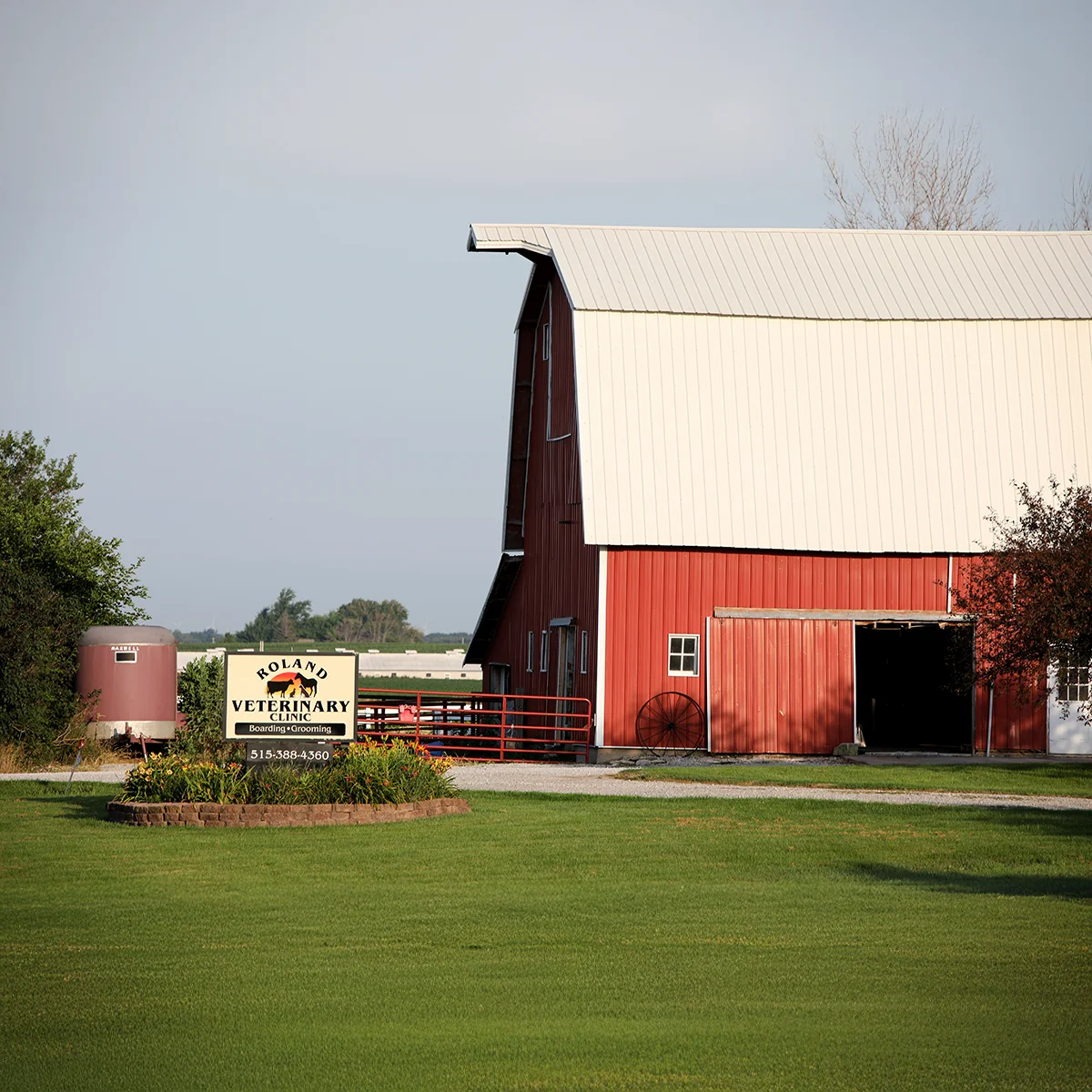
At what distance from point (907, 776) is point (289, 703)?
10285mm

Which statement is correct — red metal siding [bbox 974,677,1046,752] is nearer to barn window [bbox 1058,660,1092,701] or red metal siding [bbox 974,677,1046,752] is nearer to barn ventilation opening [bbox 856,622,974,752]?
barn window [bbox 1058,660,1092,701]

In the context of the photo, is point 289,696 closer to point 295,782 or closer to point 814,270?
point 295,782

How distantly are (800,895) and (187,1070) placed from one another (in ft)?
21.5

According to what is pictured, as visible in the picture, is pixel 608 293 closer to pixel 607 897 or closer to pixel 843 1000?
pixel 607 897

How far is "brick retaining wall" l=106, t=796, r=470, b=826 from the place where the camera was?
16.6 m

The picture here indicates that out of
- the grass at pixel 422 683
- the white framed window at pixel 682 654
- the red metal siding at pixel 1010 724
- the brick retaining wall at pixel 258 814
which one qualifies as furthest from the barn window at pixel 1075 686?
the grass at pixel 422 683

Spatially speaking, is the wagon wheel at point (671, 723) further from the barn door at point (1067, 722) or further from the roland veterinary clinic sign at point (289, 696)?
the roland veterinary clinic sign at point (289, 696)

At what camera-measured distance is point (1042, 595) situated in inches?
901

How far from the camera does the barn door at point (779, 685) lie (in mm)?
28266

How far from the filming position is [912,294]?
102 ft

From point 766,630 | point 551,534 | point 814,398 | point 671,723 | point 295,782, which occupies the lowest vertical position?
point 295,782

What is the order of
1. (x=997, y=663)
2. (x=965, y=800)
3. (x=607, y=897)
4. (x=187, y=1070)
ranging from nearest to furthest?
1. (x=187, y=1070)
2. (x=607, y=897)
3. (x=965, y=800)
4. (x=997, y=663)

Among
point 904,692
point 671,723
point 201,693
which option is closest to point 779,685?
point 671,723

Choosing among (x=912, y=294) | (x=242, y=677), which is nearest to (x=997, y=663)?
(x=912, y=294)
